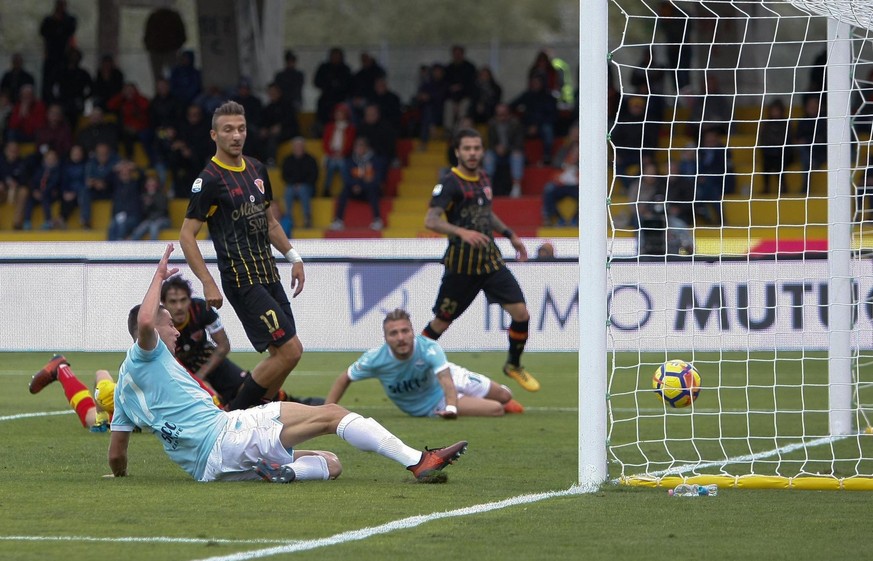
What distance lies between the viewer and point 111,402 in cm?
959

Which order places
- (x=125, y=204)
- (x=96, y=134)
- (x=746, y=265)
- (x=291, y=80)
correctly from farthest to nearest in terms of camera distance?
(x=291, y=80)
(x=96, y=134)
(x=125, y=204)
(x=746, y=265)

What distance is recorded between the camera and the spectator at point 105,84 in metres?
26.7

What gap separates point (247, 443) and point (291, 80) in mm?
20103

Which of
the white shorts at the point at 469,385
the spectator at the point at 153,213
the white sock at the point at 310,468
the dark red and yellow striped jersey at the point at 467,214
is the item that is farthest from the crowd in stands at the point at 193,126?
the white sock at the point at 310,468

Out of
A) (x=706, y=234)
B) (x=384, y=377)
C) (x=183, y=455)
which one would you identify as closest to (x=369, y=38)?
(x=706, y=234)

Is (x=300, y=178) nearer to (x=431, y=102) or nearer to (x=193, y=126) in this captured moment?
(x=193, y=126)

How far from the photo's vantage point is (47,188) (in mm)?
24688

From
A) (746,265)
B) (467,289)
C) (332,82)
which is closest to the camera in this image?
(467,289)

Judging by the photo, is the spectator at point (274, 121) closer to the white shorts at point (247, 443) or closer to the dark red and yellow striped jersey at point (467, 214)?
the dark red and yellow striped jersey at point (467, 214)

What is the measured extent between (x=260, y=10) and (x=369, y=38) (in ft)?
92.0

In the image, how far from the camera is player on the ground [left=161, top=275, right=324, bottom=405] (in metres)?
9.52

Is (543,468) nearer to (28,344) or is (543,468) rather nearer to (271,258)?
(271,258)

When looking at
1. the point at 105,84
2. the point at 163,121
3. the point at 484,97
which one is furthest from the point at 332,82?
the point at 105,84

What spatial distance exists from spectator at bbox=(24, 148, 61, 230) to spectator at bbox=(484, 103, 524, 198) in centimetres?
782
